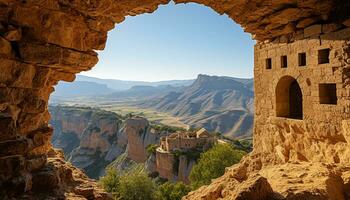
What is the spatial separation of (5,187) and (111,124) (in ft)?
266

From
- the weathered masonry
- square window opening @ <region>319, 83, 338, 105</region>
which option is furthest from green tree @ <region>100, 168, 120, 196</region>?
square window opening @ <region>319, 83, 338, 105</region>

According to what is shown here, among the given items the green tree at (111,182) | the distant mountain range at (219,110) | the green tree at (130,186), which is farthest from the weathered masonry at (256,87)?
the distant mountain range at (219,110)

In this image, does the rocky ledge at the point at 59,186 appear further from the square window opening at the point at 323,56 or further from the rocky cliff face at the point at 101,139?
the rocky cliff face at the point at 101,139

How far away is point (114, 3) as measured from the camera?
8477mm

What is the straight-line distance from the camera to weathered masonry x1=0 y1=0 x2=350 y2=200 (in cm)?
695

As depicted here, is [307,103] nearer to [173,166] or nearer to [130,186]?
[130,186]

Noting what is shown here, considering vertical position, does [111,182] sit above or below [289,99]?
below

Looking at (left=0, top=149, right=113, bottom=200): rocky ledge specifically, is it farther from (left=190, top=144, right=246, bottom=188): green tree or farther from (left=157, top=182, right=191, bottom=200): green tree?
(left=190, top=144, right=246, bottom=188): green tree

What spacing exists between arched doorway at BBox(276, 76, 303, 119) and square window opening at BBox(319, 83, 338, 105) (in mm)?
1846

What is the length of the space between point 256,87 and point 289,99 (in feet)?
5.30

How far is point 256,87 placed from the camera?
1404cm

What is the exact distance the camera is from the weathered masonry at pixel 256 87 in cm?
695

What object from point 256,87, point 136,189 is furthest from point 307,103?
point 136,189

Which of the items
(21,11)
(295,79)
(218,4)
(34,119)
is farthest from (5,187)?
(295,79)
